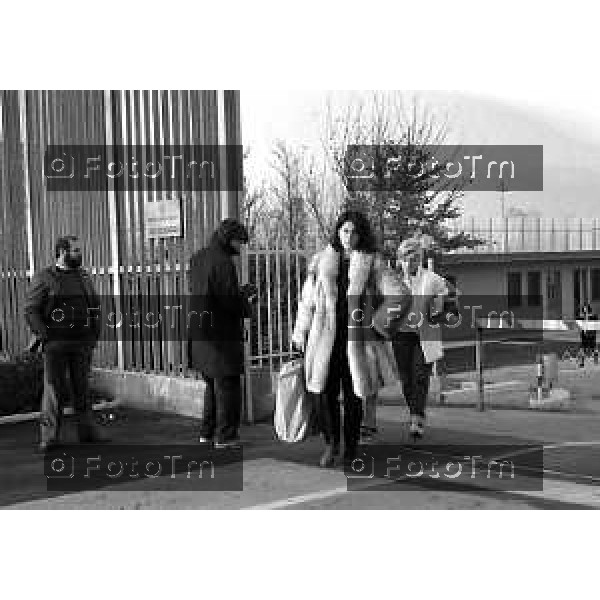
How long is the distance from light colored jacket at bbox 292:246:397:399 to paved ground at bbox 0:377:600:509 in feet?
2.27

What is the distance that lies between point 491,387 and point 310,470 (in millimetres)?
9004

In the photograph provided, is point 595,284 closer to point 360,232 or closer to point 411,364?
point 411,364

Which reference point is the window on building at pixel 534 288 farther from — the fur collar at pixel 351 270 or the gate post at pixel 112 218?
the fur collar at pixel 351 270

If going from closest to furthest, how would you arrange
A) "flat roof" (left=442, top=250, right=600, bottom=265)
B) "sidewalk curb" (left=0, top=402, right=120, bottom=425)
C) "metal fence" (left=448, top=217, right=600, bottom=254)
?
"sidewalk curb" (left=0, top=402, right=120, bottom=425) < "flat roof" (left=442, top=250, right=600, bottom=265) < "metal fence" (left=448, top=217, right=600, bottom=254)

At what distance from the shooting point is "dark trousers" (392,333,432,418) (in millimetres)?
7266

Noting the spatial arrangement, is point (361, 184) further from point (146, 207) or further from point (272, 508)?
point (272, 508)

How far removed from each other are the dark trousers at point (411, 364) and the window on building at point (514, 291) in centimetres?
3088

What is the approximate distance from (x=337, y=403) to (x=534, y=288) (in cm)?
3425

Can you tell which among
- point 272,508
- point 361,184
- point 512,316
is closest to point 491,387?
point 272,508

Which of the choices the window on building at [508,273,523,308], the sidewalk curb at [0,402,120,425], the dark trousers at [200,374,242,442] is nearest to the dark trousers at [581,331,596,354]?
the window on building at [508,273,523,308]

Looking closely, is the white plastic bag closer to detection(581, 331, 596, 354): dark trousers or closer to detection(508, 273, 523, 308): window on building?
detection(581, 331, 596, 354): dark trousers

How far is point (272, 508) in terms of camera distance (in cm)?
509

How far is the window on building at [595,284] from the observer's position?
136 feet

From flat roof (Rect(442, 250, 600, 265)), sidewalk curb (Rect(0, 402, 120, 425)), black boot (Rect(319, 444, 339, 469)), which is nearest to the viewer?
black boot (Rect(319, 444, 339, 469))
